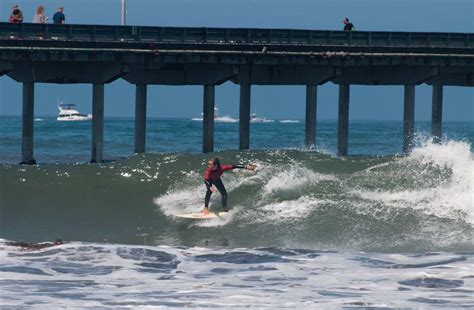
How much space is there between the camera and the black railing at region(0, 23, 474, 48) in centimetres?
3594

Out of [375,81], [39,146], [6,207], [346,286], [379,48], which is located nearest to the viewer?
[346,286]

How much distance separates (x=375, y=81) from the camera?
4069 centimetres

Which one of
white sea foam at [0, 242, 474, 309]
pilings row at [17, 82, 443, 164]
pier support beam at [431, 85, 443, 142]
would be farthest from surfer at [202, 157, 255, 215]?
pier support beam at [431, 85, 443, 142]

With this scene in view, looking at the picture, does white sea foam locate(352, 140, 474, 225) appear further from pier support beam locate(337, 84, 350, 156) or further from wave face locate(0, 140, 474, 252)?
pier support beam locate(337, 84, 350, 156)

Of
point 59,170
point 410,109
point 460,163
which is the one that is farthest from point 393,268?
point 410,109

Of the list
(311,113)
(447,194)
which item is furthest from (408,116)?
(447,194)

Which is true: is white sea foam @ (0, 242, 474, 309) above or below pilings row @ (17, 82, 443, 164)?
below

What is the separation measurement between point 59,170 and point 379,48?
10.8m

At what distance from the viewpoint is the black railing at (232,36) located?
35.9m

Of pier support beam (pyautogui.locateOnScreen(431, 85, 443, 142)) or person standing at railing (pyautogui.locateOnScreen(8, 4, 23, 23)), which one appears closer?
person standing at railing (pyautogui.locateOnScreen(8, 4, 23, 23))

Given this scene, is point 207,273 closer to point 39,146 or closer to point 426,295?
point 426,295

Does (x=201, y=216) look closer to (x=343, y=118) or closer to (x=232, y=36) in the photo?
(x=232, y=36)

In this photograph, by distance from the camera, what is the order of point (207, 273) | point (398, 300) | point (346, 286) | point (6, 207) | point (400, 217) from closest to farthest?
point (398, 300) → point (346, 286) → point (207, 273) → point (400, 217) → point (6, 207)

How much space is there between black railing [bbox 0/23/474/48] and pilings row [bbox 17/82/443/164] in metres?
1.54
